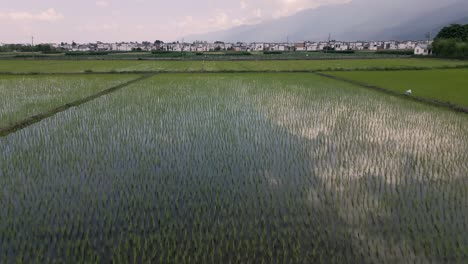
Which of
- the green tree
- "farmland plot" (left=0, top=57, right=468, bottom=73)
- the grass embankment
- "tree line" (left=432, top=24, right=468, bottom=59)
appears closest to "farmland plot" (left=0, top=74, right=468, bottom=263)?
the grass embankment

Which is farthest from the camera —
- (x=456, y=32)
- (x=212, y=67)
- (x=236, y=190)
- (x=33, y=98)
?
(x=456, y=32)

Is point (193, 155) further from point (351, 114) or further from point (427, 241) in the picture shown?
point (351, 114)

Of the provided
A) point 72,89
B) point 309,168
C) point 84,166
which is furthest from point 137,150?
point 72,89

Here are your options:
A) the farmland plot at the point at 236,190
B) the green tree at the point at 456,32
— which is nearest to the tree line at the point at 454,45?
the green tree at the point at 456,32

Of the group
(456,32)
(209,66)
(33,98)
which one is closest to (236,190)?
(33,98)

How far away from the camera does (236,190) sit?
553 cm

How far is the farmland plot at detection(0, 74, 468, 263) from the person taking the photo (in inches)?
156

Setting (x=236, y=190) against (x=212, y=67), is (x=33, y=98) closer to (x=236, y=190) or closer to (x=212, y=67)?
(x=236, y=190)

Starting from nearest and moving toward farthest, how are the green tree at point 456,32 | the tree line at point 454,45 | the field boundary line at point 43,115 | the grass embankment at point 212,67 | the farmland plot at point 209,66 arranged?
the field boundary line at point 43,115 < the grass embankment at point 212,67 < the farmland plot at point 209,66 < the tree line at point 454,45 < the green tree at point 456,32

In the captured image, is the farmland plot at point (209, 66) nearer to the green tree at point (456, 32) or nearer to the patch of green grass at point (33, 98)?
the patch of green grass at point (33, 98)

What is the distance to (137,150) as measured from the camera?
303 inches

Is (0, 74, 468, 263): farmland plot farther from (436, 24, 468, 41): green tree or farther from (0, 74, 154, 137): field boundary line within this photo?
(436, 24, 468, 41): green tree

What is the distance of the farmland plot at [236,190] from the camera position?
3.97 m

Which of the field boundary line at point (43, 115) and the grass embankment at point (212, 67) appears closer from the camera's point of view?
the field boundary line at point (43, 115)
